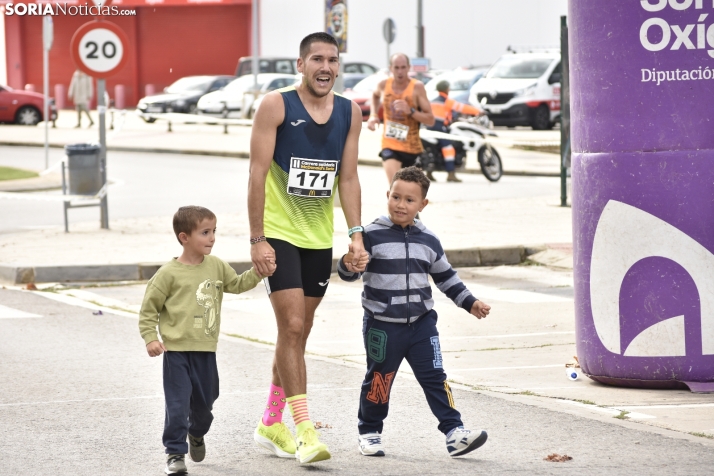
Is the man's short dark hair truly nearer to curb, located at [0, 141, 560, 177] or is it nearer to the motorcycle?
the motorcycle

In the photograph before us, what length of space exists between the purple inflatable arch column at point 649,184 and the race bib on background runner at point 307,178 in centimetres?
198

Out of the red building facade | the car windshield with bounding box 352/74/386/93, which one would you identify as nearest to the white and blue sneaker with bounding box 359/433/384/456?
the car windshield with bounding box 352/74/386/93

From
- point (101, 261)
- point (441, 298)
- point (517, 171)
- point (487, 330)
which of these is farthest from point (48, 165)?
point (487, 330)

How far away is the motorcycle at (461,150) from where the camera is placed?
2166 centimetres

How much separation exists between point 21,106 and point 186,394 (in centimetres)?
3467

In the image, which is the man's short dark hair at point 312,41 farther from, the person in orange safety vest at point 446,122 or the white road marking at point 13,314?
the person in orange safety vest at point 446,122

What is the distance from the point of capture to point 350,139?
6.13m

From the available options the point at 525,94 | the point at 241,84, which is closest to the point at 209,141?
the point at 525,94

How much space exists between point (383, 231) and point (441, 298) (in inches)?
202

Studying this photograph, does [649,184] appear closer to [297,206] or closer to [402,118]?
[297,206]

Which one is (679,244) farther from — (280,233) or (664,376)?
(280,233)

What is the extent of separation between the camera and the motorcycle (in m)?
21.7

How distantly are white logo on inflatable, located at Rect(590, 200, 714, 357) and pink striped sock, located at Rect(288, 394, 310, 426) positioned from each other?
2.15m

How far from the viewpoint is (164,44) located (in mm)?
52469
